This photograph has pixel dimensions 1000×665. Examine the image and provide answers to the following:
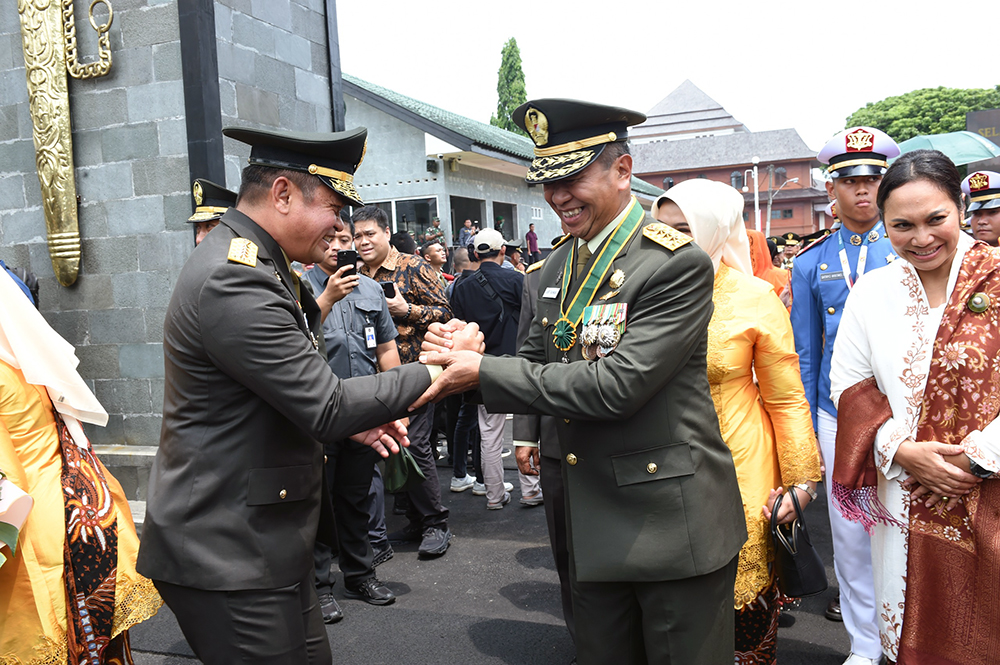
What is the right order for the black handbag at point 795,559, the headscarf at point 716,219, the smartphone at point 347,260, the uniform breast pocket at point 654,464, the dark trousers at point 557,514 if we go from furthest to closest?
the smartphone at point 347,260
the dark trousers at point 557,514
the headscarf at point 716,219
the black handbag at point 795,559
the uniform breast pocket at point 654,464

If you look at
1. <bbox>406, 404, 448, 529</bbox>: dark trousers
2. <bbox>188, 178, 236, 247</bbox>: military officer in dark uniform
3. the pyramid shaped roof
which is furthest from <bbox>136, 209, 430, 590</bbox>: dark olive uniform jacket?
the pyramid shaped roof

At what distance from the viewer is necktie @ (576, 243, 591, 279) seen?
2.27 m

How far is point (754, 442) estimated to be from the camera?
2.74 m

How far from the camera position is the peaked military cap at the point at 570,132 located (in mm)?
2119

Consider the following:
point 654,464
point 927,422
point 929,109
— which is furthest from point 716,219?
point 929,109

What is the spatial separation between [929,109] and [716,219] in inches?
2173

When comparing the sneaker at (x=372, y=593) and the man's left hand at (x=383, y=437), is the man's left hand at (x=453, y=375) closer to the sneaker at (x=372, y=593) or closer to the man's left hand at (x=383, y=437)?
the man's left hand at (x=383, y=437)

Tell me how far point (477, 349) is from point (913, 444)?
139 cm

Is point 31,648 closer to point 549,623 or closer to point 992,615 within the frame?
point 549,623

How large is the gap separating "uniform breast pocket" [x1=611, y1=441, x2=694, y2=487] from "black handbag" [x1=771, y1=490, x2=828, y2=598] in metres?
0.90

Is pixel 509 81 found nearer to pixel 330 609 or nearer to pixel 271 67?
pixel 271 67

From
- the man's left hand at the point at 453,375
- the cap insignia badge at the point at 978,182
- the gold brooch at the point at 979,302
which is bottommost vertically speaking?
the man's left hand at the point at 453,375

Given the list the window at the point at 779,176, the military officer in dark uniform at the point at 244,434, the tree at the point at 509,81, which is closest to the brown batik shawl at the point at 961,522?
the military officer in dark uniform at the point at 244,434

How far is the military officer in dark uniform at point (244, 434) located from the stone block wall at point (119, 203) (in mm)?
3801
